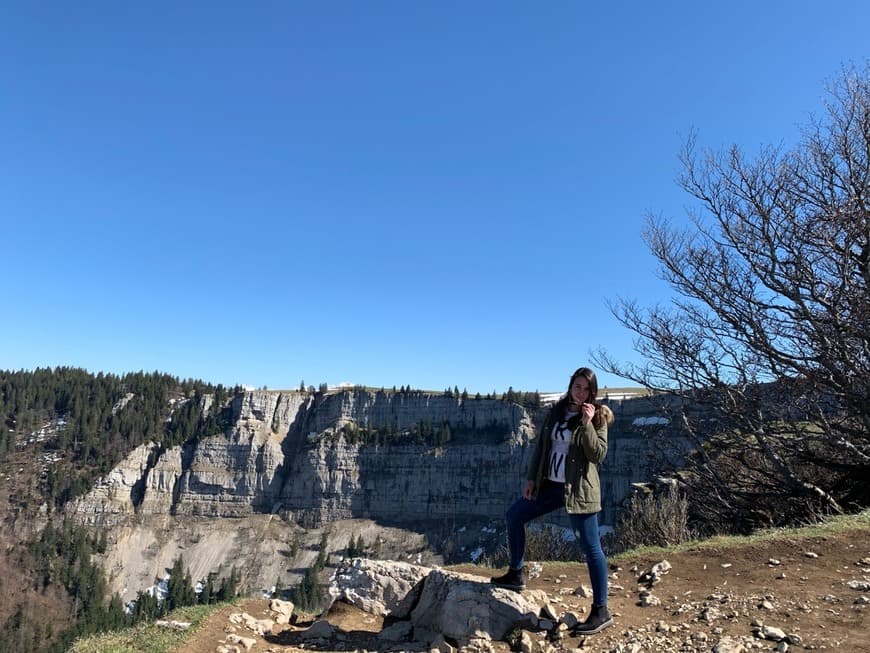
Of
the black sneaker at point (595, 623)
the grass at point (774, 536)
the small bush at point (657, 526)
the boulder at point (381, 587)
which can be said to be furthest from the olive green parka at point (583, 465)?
the small bush at point (657, 526)

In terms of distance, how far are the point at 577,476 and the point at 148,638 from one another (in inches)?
210

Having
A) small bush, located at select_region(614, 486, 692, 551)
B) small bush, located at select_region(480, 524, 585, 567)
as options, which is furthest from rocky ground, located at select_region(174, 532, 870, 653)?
small bush, located at select_region(480, 524, 585, 567)

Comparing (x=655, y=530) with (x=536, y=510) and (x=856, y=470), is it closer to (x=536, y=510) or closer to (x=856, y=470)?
(x=856, y=470)

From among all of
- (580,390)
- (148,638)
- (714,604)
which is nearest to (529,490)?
(580,390)

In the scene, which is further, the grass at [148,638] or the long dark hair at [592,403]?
the grass at [148,638]

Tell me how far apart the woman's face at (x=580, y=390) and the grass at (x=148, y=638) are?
4924mm

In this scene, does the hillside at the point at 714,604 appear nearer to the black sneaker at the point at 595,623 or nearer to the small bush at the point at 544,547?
the black sneaker at the point at 595,623

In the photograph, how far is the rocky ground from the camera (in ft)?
16.9

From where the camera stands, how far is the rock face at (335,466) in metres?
120

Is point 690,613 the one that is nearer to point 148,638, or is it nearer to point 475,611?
point 475,611

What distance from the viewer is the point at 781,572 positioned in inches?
269

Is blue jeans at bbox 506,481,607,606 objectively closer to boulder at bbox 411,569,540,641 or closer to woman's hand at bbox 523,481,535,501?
woman's hand at bbox 523,481,535,501

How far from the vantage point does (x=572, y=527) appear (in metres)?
5.15

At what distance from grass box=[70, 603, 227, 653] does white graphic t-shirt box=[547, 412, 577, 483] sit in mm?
4387
